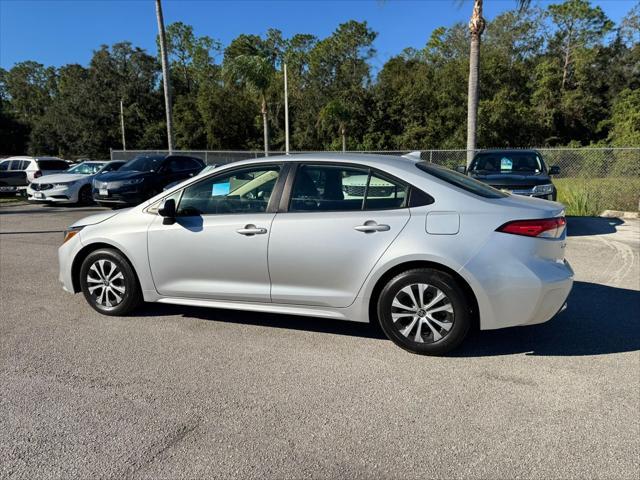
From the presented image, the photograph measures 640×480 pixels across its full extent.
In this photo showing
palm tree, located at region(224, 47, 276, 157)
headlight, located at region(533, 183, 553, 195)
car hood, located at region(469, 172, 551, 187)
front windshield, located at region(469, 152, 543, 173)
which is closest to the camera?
headlight, located at region(533, 183, 553, 195)

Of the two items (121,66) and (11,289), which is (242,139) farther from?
(11,289)

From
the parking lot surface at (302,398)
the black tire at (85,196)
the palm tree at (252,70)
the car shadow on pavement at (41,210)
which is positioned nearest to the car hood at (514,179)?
the parking lot surface at (302,398)

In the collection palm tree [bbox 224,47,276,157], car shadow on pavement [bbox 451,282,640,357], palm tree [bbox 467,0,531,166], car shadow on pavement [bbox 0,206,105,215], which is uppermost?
palm tree [bbox 224,47,276,157]

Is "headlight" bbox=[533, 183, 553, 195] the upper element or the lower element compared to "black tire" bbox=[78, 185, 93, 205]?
upper

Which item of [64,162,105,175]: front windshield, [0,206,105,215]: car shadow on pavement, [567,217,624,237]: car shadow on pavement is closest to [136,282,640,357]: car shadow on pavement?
[567,217,624,237]: car shadow on pavement

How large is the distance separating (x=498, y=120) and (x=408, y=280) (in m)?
38.6

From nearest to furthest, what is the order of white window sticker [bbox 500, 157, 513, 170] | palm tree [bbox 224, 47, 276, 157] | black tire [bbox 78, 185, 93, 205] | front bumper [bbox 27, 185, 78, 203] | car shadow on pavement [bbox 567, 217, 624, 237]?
car shadow on pavement [bbox 567, 217, 624, 237], white window sticker [bbox 500, 157, 513, 170], front bumper [bbox 27, 185, 78, 203], black tire [bbox 78, 185, 93, 205], palm tree [bbox 224, 47, 276, 157]

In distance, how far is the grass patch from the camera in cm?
1338

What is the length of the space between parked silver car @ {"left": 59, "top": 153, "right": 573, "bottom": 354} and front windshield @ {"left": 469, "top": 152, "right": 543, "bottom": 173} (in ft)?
22.4

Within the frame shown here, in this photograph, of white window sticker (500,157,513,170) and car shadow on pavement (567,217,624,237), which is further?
white window sticker (500,157,513,170)

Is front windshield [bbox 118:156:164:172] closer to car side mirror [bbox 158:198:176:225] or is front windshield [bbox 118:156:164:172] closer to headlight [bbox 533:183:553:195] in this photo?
car side mirror [bbox 158:198:176:225]

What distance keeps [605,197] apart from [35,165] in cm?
1977

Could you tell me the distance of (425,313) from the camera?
3773 millimetres

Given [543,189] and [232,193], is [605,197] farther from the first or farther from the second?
[232,193]
